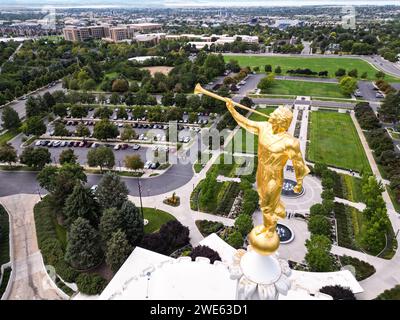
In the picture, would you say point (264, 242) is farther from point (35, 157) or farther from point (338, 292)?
point (35, 157)

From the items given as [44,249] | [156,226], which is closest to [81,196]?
[44,249]

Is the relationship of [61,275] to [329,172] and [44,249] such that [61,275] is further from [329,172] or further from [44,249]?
[329,172]

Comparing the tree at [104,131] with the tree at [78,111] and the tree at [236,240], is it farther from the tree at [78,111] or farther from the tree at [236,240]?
the tree at [236,240]

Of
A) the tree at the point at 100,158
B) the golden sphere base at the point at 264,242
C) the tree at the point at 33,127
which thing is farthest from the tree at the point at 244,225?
the tree at the point at 33,127

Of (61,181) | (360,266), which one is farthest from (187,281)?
(61,181)

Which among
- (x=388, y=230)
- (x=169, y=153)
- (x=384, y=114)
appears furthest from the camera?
(x=384, y=114)
